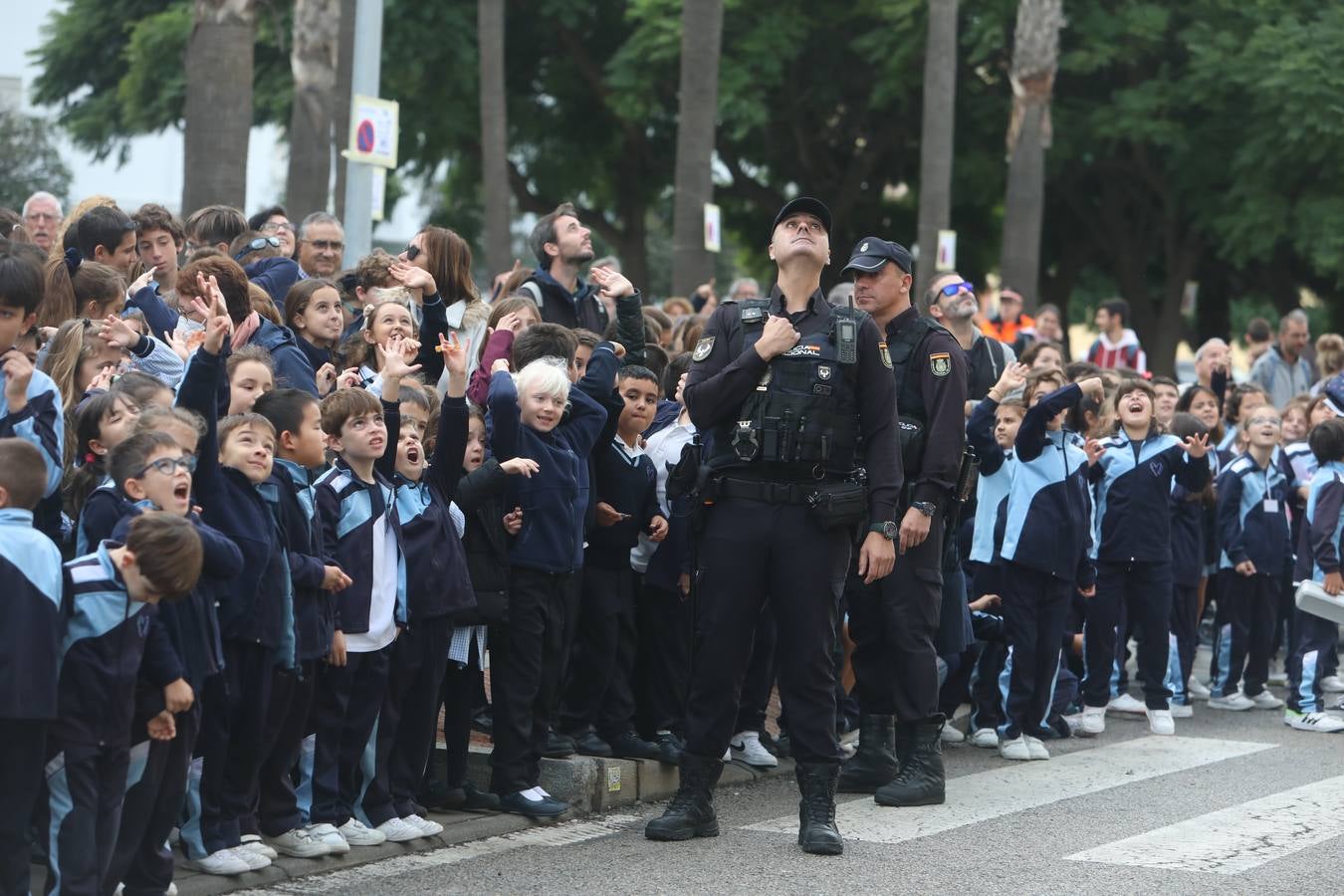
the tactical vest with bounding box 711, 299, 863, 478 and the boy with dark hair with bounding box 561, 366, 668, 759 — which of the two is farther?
the boy with dark hair with bounding box 561, 366, 668, 759

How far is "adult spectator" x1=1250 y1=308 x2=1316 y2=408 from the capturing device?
55.4 ft

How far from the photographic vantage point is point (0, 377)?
19.0 feet

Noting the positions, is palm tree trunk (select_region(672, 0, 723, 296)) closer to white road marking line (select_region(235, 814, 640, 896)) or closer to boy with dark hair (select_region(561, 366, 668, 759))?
boy with dark hair (select_region(561, 366, 668, 759))

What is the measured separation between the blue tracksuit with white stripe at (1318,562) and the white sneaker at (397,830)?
230 inches

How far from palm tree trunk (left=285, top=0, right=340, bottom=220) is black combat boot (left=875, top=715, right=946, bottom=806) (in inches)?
475

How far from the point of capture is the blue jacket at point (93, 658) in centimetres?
527

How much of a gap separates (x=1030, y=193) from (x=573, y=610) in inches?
612

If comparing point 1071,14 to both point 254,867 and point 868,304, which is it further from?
point 254,867

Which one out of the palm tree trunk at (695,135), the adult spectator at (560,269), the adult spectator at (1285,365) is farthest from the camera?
the palm tree trunk at (695,135)

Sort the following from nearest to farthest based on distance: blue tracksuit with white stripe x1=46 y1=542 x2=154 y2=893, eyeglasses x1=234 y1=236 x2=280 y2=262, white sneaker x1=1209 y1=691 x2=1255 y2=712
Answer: blue tracksuit with white stripe x1=46 y1=542 x2=154 y2=893 < eyeglasses x1=234 y1=236 x2=280 y2=262 < white sneaker x1=1209 y1=691 x2=1255 y2=712

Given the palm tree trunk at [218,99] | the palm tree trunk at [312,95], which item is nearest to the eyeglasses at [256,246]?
the palm tree trunk at [218,99]

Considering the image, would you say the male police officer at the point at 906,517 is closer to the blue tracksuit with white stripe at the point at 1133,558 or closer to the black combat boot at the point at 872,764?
the black combat boot at the point at 872,764

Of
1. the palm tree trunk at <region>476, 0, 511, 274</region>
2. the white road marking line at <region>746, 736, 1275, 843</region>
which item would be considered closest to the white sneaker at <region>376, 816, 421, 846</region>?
the white road marking line at <region>746, 736, 1275, 843</region>

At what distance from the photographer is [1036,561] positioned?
904 cm
